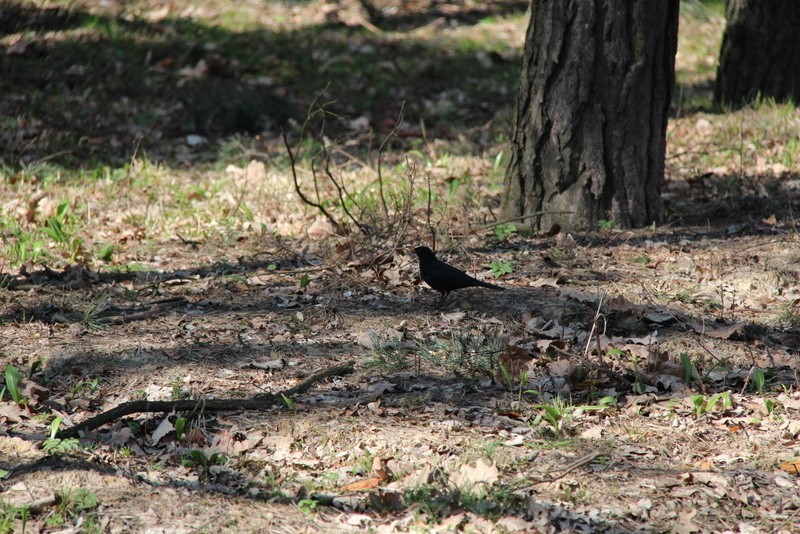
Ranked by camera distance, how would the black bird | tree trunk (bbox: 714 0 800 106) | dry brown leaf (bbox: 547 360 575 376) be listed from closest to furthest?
dry brown leaf (bbox: 547 360 575 376) < the black bird < tree trunk (bbox: 714 0 800 106)

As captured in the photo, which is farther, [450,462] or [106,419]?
[106,419]

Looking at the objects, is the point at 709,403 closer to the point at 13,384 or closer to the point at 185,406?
the point at 185,406

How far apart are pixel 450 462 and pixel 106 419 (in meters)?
1.41

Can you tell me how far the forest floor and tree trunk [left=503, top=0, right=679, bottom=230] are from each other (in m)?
0.27

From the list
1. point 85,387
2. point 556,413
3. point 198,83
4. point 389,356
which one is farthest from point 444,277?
point 198,83

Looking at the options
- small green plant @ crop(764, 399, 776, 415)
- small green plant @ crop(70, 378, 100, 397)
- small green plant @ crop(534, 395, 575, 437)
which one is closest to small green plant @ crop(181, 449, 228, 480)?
small green plant @ crop(70, 378, 100, 397)

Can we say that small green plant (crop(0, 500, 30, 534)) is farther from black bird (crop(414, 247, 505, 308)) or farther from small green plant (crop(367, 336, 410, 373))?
black bird (crop(414, 247, 505, 308))

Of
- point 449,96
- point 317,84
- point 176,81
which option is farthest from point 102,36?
point 449,96

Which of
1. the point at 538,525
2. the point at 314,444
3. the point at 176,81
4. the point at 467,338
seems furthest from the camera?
the point at 176,81

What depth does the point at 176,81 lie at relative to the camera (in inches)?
367

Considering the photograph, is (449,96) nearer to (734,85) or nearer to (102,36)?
(734,85)

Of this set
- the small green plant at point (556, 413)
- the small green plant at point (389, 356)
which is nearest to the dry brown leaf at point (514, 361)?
the small green plant at point (556, 413)

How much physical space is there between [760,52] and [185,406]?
21.7 ft

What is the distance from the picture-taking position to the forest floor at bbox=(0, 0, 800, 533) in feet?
9.91
